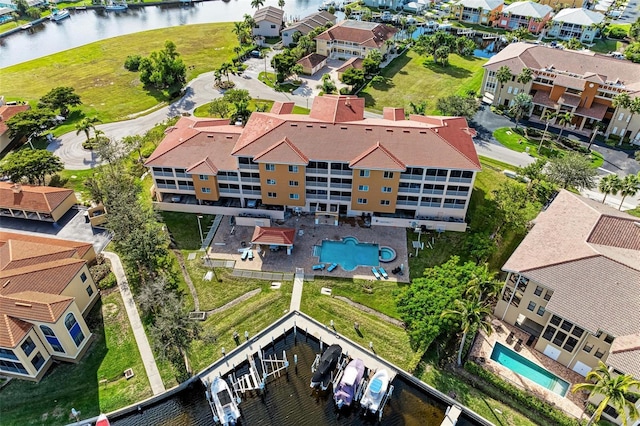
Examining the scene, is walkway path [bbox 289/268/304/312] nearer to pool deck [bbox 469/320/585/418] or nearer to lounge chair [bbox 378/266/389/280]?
lounge chair [bbox 378/266/389/280]

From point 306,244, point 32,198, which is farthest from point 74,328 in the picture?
point 306,244

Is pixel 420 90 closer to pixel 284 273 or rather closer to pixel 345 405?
pixel 284 273

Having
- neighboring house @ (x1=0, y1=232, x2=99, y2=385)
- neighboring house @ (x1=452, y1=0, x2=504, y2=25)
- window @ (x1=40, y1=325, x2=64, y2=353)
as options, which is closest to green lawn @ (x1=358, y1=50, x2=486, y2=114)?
neighboring house @ (x1=452, y1=0, x2=504, y2=25)

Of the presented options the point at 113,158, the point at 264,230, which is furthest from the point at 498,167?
the point at 113,158

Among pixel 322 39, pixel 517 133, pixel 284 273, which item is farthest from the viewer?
pixel 322 39

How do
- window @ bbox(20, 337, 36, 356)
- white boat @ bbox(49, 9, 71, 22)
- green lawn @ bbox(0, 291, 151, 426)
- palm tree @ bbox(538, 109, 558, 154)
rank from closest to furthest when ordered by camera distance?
green lawn @ bbox(0, 291, 151, 426)
window @ bbox(20, 337, 36, 356)
palm tree @ bbox(538, 109, 558, 154)
white boat @ bbox(49, 9, 71, 22)
